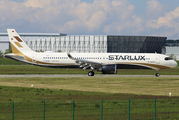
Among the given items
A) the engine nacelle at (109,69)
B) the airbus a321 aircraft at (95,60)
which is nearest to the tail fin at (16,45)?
the airbus a321 aircraft at (95,60)

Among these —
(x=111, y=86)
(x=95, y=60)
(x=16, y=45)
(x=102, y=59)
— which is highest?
(x=16, y=45)

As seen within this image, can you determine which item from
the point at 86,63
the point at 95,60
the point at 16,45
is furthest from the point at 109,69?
the point at 16,45

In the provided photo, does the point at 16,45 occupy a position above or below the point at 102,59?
above

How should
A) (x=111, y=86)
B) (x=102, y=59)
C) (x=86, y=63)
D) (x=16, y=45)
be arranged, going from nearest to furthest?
(x=111, y=86) < (x=86, y=63) < (x=102, y=59) < (x=16, y=45)

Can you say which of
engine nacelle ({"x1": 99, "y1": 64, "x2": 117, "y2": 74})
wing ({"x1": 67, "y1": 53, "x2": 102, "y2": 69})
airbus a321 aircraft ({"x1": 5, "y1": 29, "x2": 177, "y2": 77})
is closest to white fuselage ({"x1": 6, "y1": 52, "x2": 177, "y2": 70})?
airbus a321 aircraft ({"x1": 5, "y1": 29, "x2": 177, "y2": 77})

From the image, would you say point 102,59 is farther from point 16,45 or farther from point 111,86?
point 16,45

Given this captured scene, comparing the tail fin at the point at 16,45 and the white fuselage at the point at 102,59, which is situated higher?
the tail fin at the point at 16,45

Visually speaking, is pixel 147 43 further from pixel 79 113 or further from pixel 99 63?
pixel 79 113

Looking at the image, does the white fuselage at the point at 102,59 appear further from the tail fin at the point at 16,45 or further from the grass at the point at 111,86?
the grass at the point at 111,86

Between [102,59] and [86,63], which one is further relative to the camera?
[102,59]

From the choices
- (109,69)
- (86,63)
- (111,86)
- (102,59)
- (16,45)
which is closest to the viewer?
(111,86)

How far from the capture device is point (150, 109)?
1892 cm

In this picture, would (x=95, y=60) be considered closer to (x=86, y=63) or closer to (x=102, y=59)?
(x=102, y=59)

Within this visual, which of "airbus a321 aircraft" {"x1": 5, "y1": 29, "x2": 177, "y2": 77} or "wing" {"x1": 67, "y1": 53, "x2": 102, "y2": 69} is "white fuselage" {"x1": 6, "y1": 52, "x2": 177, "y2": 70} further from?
"wing" {"x1": 67, "y1": 53, "x2": 102, "y2": 69}
